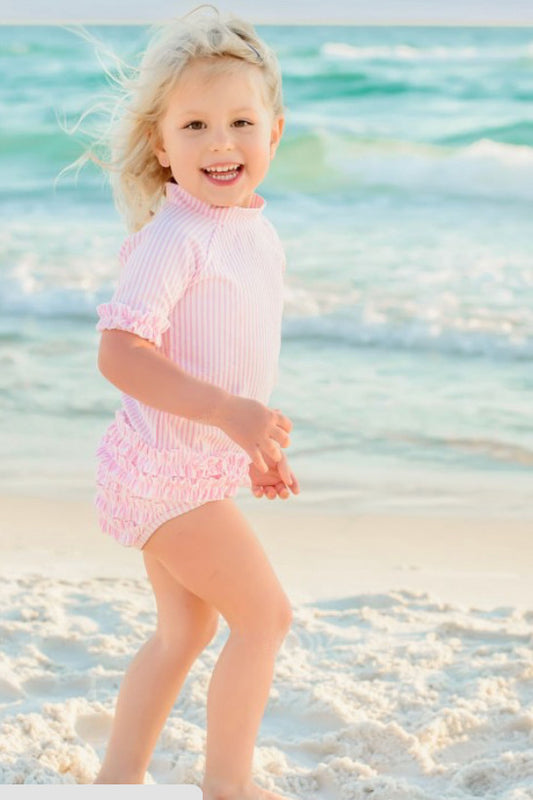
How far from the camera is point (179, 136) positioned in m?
1.80

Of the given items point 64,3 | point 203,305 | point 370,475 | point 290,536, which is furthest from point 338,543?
point 64,3

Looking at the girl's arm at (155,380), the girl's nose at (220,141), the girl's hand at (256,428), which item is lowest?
the girl's hand at (256,428)

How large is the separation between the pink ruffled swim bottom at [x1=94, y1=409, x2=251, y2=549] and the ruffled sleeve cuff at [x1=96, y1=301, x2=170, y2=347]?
0.55 ft

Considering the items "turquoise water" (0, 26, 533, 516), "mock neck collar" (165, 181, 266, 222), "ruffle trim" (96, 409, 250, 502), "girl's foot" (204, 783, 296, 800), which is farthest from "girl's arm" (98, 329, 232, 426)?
"turquoise water" (0, 26, 533, 516)

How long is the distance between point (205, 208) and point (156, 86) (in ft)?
0.54

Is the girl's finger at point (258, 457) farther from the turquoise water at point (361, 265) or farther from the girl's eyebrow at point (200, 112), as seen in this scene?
the turquoise water at point (361, 265)

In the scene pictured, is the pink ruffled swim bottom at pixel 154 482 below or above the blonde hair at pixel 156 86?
below

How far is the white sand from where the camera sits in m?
2.12

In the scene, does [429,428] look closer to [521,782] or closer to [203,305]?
[521,782]

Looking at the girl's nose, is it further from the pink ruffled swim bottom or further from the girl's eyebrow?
the pink ruffled swim bottom

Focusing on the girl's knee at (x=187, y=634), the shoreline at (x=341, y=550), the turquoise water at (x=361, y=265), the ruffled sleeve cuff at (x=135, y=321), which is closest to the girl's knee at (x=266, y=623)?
the girl's knee at (x=187, y=634)

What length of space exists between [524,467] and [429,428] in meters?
0.52

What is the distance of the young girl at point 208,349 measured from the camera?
1747mm

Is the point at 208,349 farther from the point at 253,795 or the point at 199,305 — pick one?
the point at 253,795
